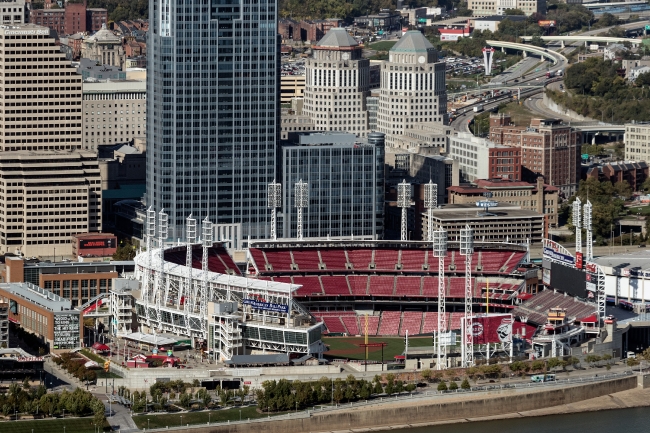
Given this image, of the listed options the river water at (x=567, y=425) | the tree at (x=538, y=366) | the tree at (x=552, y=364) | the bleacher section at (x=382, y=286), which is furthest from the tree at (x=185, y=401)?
the bleacher section at (x=382, y=286)

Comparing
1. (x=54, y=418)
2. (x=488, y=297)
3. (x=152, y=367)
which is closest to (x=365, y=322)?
(x=488, y=297)

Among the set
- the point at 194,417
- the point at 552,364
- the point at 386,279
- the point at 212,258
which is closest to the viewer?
the point at 194,417

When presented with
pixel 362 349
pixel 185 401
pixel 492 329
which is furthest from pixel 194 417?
pixel 492 329

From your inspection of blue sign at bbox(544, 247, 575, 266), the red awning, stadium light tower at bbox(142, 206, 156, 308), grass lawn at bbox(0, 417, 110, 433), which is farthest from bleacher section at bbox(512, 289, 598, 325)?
grass lawn at bbox(0, 417, 110, 433)

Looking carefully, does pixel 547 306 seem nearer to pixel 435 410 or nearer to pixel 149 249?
pixel 435 410

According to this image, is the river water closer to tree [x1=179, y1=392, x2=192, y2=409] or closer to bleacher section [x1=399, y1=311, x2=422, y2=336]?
tree [x1=179, y1=392, x2=192, y2=409]

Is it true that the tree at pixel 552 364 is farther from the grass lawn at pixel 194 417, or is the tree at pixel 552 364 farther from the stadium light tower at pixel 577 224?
the grass lawn at pixel 194 417
